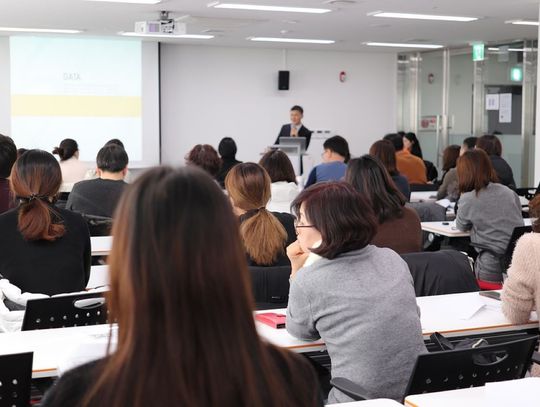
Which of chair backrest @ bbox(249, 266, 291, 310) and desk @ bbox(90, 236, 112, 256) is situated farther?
desk @ bbox(90, 236, 112, 256)

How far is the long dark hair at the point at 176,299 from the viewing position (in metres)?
1.14

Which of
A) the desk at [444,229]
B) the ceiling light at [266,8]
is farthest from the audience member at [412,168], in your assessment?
the desk at [444,229]

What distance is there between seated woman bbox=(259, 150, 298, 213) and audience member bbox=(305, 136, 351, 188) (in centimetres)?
199

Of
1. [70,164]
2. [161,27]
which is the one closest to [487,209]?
[70,164]

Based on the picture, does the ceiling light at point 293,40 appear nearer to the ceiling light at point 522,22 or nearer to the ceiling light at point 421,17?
the ceiling light at point 421,17

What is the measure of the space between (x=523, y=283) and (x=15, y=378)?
2069 mm

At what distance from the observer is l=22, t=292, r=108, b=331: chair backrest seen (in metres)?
3.28

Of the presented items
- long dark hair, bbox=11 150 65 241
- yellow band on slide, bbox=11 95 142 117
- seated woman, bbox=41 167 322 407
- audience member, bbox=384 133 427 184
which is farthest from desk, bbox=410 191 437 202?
seated woman, bbox=41 167 322 407

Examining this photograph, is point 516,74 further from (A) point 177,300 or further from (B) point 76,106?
(A) point 177,300

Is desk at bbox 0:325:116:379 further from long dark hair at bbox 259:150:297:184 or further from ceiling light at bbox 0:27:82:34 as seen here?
ceiling light at bbox 0:27:82:34

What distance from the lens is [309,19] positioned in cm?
1098

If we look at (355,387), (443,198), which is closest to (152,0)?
(443,198)

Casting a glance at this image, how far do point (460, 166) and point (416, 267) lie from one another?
242 centimetres

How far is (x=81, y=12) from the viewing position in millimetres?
10297
